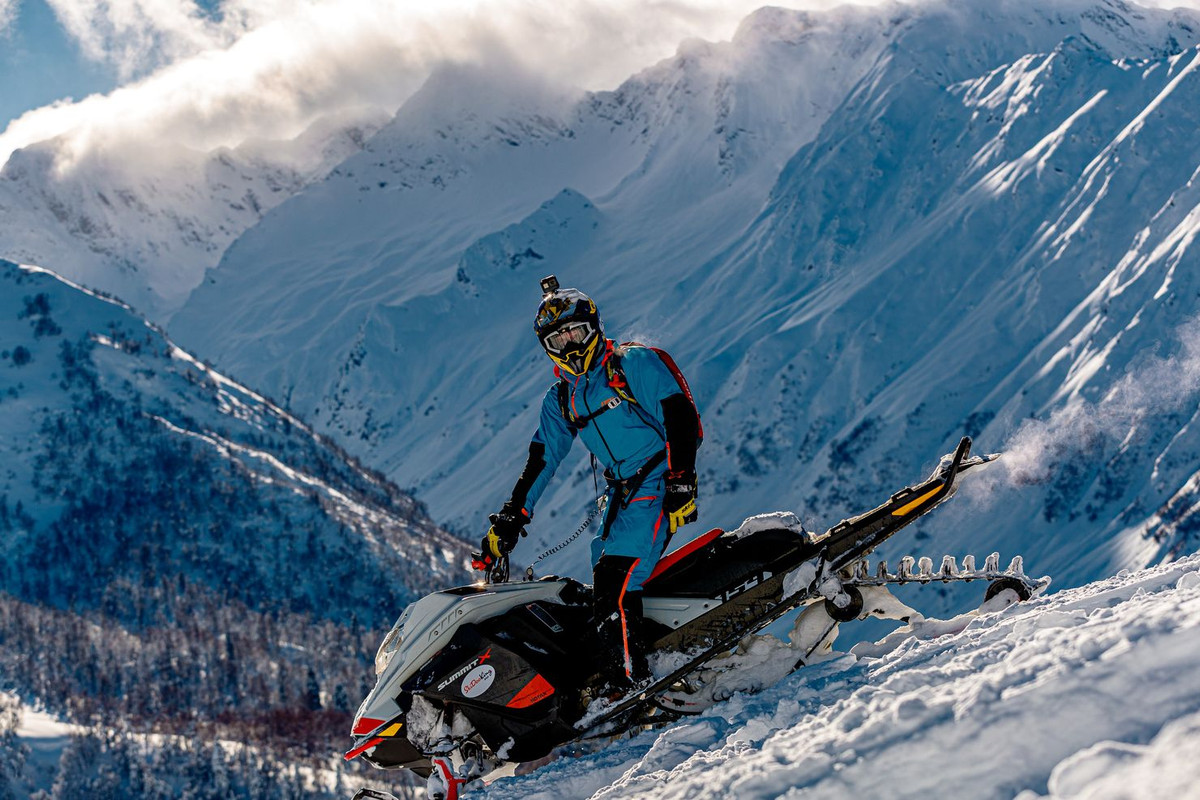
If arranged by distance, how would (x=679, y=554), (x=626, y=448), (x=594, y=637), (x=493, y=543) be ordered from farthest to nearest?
(x=493, y=543), (x=679, y=554), (x=626, y=448), (x=594, y=637)

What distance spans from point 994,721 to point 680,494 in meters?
3.43

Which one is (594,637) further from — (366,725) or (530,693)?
(366,725)

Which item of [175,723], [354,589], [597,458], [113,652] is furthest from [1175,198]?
[597,458]

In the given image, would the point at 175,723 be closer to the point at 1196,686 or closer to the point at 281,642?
the point at 281,642

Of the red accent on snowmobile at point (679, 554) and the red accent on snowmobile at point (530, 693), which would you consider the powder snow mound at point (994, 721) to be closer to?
the red accent on snowmobile at point (530, 693)

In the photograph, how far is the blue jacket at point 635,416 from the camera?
805cm

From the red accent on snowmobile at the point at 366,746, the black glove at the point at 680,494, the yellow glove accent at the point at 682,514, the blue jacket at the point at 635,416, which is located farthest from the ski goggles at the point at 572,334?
the red accent on snowmobile at the point at 366,746

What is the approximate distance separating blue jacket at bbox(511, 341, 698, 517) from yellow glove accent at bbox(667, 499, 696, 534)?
270 mm

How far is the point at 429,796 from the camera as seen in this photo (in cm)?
801

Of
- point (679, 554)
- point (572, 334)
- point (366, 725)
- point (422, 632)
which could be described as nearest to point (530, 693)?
point (422, 632)

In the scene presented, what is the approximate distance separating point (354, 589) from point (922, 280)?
110579 millimetres

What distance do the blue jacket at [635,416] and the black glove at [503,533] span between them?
913 mm

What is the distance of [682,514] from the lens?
8055 mm

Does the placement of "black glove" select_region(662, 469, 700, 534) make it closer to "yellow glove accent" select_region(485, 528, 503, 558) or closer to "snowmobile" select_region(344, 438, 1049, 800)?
"snowmobile" select_region(344, 438, 1049, 800)
